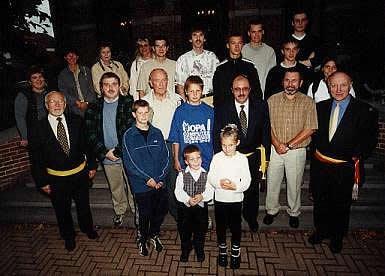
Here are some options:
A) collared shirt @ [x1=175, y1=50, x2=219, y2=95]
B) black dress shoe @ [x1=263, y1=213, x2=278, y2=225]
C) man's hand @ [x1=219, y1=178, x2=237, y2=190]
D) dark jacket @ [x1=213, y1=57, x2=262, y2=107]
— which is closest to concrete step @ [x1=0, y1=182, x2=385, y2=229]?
black dress shoe @ [x1=263, y1=213, x2=278, y2=225]

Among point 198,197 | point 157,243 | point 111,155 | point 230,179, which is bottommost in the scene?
point 157,243

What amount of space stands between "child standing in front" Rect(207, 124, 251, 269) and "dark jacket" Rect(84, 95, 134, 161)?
4.86 feet

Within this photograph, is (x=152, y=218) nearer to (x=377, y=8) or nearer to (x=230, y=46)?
(x=230, y=46)

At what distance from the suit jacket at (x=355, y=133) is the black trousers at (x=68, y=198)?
351 centimetres

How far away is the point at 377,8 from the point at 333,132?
17.5ft

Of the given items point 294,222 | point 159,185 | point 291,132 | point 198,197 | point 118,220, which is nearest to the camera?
point 198,197

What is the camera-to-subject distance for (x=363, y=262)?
160 inches

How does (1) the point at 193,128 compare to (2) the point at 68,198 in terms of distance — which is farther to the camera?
(2) the point at 68,198

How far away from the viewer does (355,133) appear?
3850 millimetres

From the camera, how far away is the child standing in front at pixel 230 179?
143 inches

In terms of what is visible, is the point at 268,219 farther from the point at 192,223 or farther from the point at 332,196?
the point at 192,223

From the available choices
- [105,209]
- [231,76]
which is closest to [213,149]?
[231,76]

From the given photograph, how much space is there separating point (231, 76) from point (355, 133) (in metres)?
1.97

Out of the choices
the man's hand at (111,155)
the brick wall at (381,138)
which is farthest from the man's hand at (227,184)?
the brick wall at (381,138)
